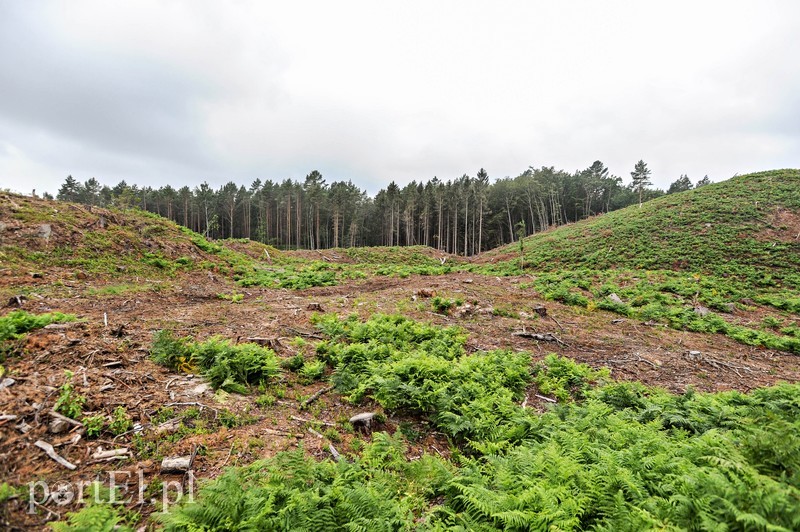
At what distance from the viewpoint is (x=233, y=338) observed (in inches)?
323

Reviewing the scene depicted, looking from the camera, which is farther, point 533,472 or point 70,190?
point 70,190

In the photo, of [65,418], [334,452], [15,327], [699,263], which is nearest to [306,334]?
[334,452]

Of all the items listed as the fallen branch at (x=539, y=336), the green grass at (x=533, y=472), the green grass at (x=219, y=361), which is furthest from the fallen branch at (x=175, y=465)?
the fallen branch at (x=539, y=336)

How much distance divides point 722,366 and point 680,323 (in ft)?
15.2

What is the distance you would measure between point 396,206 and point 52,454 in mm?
64433

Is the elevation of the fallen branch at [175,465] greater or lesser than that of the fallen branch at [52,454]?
lesser

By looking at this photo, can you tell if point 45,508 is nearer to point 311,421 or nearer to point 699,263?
point 311,421

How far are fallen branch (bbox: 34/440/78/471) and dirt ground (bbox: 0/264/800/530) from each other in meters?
0.04

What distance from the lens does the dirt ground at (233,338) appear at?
12.7 ft

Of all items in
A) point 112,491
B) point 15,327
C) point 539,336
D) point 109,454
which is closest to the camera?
point 112,491

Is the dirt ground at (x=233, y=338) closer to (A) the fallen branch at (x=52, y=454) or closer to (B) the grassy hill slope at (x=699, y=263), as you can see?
(A) the fallen branch at (x=52, y=454)

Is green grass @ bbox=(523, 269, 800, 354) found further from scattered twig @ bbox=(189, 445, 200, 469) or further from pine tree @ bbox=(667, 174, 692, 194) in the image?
pine tree @ bbox=(667, 174, 692, 194)

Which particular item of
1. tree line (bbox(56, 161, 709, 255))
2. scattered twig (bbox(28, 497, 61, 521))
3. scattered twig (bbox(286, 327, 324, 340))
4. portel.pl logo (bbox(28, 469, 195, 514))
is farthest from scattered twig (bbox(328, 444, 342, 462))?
tree line (bbox(56, 161, 709, 255))

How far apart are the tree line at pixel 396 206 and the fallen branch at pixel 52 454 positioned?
5870 cm
